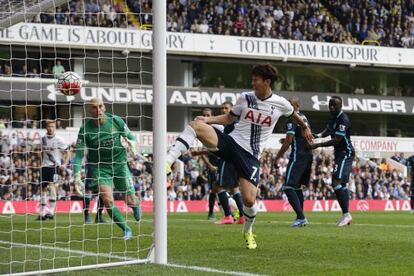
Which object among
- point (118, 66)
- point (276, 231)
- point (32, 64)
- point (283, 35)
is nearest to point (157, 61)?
point (276, 231)

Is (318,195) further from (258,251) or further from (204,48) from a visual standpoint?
(258,251)

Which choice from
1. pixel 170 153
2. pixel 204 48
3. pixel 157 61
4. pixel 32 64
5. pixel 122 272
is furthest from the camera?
pixel 204 48

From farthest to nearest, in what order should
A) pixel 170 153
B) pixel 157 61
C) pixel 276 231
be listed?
pixel 276 231, pixel 170 153, pixel 157 61

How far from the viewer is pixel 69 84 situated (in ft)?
39.0

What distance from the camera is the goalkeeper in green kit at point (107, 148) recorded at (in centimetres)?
1098

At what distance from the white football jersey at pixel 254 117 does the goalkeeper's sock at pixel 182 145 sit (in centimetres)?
66

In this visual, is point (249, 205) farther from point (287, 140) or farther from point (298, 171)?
point (298, 171)

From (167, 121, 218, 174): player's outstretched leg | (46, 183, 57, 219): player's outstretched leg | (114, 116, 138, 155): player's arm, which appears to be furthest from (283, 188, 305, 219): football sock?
(46, 183, 57, 219): player's outstretched leg

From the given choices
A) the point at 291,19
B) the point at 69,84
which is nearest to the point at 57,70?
the point at 69,84

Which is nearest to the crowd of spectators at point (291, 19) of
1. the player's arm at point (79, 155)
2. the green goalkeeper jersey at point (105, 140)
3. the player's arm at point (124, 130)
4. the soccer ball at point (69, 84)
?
the soccer ball at point (69, 84)

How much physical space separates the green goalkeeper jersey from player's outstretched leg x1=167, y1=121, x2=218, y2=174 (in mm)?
2130

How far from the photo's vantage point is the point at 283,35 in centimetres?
4012

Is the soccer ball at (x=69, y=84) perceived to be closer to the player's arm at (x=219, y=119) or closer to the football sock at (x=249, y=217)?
the player's arm at (x=219, y=119)

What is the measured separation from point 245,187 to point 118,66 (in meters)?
18.1
